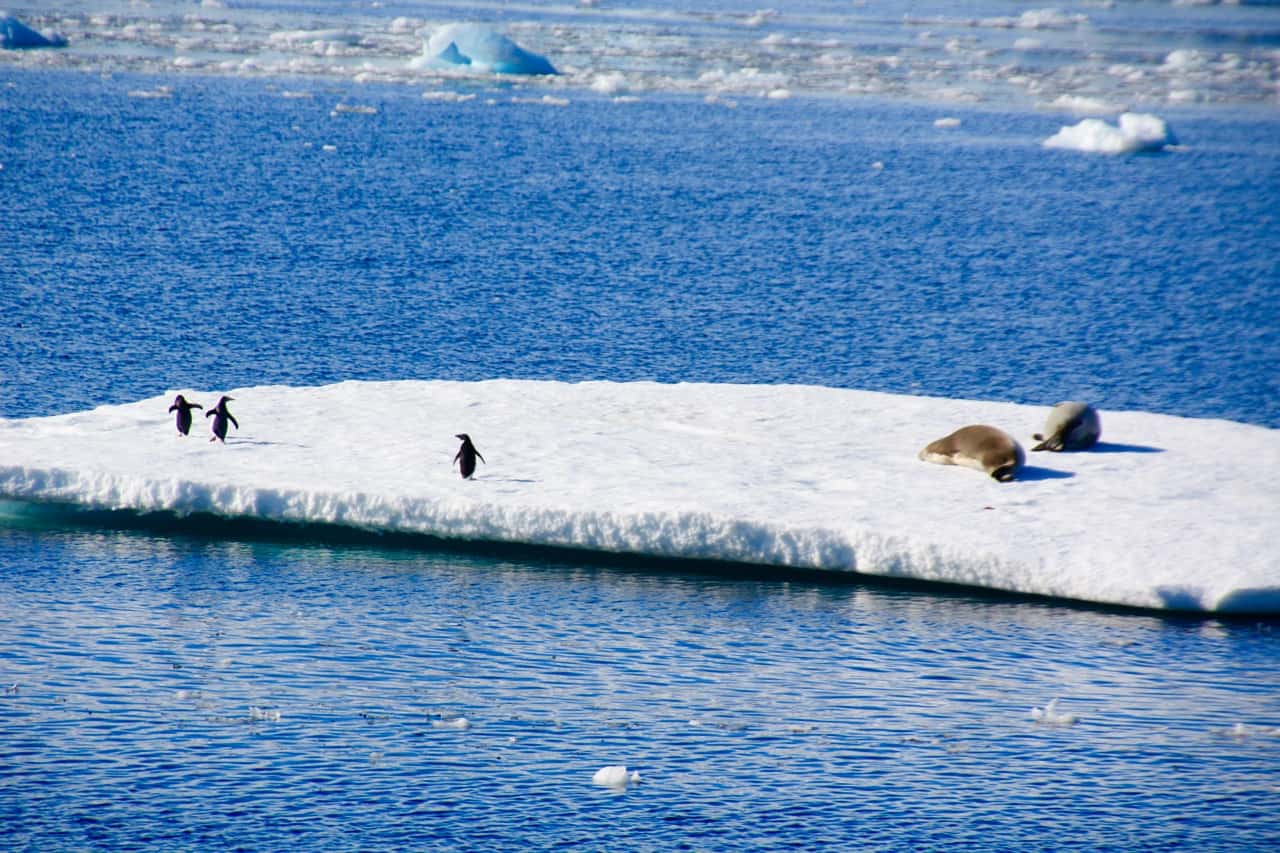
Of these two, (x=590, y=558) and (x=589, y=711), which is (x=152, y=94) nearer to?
(x=590, y=558)

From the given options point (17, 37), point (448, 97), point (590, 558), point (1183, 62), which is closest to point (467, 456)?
point (590, 558)

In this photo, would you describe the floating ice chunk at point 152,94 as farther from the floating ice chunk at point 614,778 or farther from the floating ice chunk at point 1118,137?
the floating ice chunk at point 614,778

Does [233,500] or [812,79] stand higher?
[812,79]

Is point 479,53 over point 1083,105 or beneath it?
over

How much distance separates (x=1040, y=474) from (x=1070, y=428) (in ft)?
2.61

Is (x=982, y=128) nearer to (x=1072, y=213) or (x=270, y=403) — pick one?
(x=1072, y=213)

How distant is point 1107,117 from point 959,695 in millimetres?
36703

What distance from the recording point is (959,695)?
29.6 ft

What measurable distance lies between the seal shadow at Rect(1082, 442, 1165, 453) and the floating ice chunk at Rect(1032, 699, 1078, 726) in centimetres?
451

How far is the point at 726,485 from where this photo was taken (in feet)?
37.9

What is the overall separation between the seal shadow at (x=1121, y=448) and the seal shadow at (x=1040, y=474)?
2.44 feet

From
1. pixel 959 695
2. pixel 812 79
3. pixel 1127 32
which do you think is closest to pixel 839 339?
pixel 959 695

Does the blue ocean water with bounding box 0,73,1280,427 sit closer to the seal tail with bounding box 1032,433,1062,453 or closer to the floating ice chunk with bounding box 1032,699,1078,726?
the seal tail with bounding box 1032,433,1062,453

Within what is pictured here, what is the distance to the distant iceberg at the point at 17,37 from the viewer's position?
4644cm
